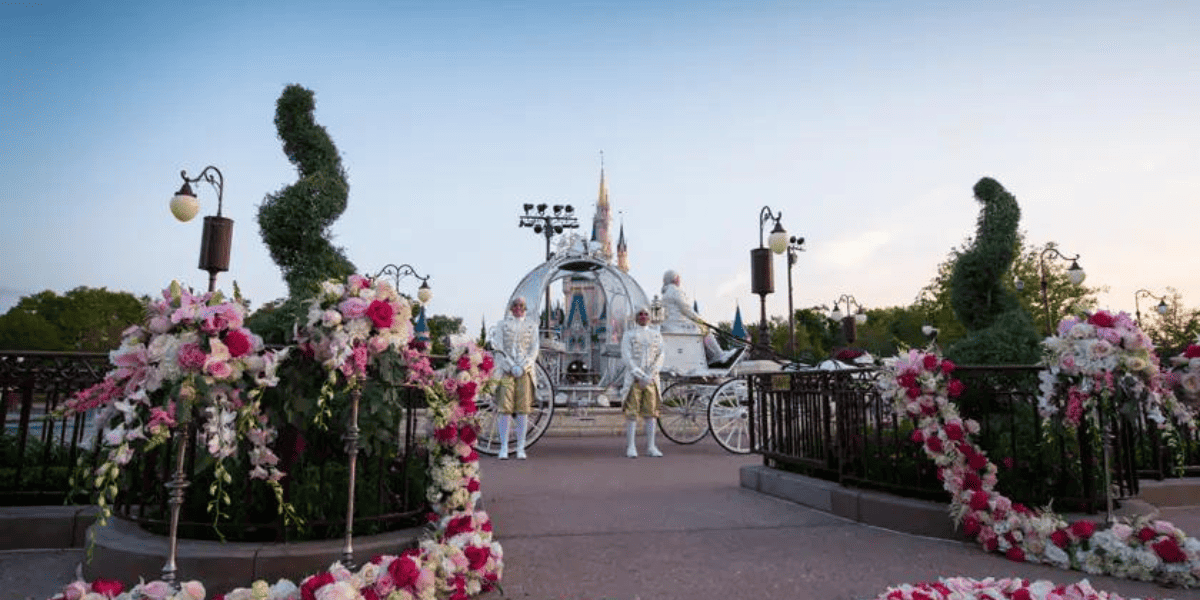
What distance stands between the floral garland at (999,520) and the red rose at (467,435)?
120 inches

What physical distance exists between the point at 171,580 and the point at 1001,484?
4.96 metres

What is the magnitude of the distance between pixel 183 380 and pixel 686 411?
936cm

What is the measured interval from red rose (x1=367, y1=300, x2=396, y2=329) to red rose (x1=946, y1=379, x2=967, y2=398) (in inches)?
149

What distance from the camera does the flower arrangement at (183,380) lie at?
2857mm

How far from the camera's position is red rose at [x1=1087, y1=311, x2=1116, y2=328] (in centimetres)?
425

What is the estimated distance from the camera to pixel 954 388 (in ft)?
15.1

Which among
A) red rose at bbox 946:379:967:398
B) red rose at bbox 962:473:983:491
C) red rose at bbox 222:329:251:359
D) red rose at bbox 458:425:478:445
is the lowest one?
red rose at bbox 962:473:983:491

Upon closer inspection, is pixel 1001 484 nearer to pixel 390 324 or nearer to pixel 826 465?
pixel 826 465

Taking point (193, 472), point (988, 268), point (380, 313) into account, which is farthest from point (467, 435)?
point (988, 268)

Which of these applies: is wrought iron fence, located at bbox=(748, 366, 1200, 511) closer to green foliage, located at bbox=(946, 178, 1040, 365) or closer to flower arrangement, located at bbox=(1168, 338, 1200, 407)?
flower arrangement, located at bbox=(1168, 338, 1200, 407)

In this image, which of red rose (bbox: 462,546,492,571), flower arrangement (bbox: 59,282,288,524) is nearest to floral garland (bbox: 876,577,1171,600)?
red rose (bbox: 462,546,492,571)

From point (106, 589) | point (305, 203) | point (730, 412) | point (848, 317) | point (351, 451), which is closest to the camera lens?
point (106, 589)

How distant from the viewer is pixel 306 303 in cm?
385

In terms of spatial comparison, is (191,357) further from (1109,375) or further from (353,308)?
(1109,375)
